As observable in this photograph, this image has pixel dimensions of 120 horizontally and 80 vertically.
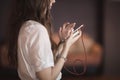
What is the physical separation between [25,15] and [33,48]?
137mm

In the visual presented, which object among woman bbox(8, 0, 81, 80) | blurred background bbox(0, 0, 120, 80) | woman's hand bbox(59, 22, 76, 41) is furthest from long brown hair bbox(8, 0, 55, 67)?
blurred background bbox(0, 0, 120, 80)

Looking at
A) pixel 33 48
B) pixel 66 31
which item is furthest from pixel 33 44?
pixel 66 31

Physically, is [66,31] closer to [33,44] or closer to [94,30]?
[33,44]

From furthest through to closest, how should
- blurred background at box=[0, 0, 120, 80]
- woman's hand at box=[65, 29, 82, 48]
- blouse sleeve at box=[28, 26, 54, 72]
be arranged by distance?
blurred background at box=[0, 0, 120, 80] < woman's hand at box=[65, 29, 82, 48] < blouse sleeve at box=[28, 26, 54, 72]

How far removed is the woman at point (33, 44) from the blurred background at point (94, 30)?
7.08 feet

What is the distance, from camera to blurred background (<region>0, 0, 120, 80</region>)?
10.8 feet

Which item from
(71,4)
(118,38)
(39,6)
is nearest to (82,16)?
(71,4)

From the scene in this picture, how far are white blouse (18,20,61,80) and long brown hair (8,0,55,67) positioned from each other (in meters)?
0.03

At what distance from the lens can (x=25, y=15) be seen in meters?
1.08

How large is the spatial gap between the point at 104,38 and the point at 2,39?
112 centimetres

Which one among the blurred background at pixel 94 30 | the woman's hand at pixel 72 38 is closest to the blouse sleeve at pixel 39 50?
the woman's hand at pixel 72 38

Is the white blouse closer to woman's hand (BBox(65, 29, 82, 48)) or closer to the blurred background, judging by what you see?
woman's hand (BBox(65, 29, 82, 48))

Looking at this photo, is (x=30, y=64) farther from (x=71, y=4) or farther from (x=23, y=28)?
(x=71, y=4)

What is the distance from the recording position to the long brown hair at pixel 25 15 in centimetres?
107
